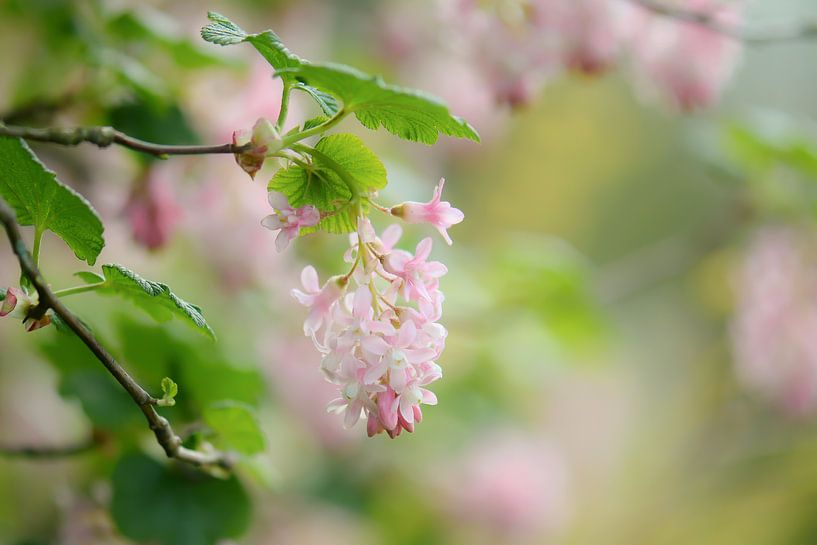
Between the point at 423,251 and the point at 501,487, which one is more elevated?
the point at 501,487

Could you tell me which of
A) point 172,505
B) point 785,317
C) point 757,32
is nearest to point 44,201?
point 172,505

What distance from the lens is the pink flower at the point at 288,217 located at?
0.31m

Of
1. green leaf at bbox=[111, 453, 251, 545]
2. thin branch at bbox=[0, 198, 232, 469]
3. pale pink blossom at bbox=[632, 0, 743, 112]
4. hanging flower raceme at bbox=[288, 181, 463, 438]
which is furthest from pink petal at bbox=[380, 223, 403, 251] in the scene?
pale pink blossom at bbox=[632, 0, 743, 112]

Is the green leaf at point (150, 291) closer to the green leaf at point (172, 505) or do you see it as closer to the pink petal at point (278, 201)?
the pink petal at point (278, 201)

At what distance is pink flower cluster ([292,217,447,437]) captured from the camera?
31cm

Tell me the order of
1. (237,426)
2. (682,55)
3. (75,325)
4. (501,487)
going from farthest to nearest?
(501,487), (682,55), (237,426), (75,325)

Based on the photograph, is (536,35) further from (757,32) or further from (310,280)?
(310,280)

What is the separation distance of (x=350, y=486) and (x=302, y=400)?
0.54ft

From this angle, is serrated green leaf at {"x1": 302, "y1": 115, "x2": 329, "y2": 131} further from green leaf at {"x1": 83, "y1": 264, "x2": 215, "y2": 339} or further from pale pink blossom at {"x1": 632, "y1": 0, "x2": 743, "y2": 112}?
pale pink blossom at {"x1": 632, "y1": 0, "x2": 743, "y2": 112}

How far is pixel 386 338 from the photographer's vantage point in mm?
318

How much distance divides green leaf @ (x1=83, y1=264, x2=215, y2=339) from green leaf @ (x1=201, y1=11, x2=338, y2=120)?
0.09 m

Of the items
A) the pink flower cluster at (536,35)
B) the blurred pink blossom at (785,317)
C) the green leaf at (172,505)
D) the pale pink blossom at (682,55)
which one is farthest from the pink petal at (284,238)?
the blurred pink blossom at (785,317)

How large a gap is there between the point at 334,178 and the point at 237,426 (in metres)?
0.15

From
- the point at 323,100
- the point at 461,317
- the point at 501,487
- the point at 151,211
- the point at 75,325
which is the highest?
the point at 461,317
